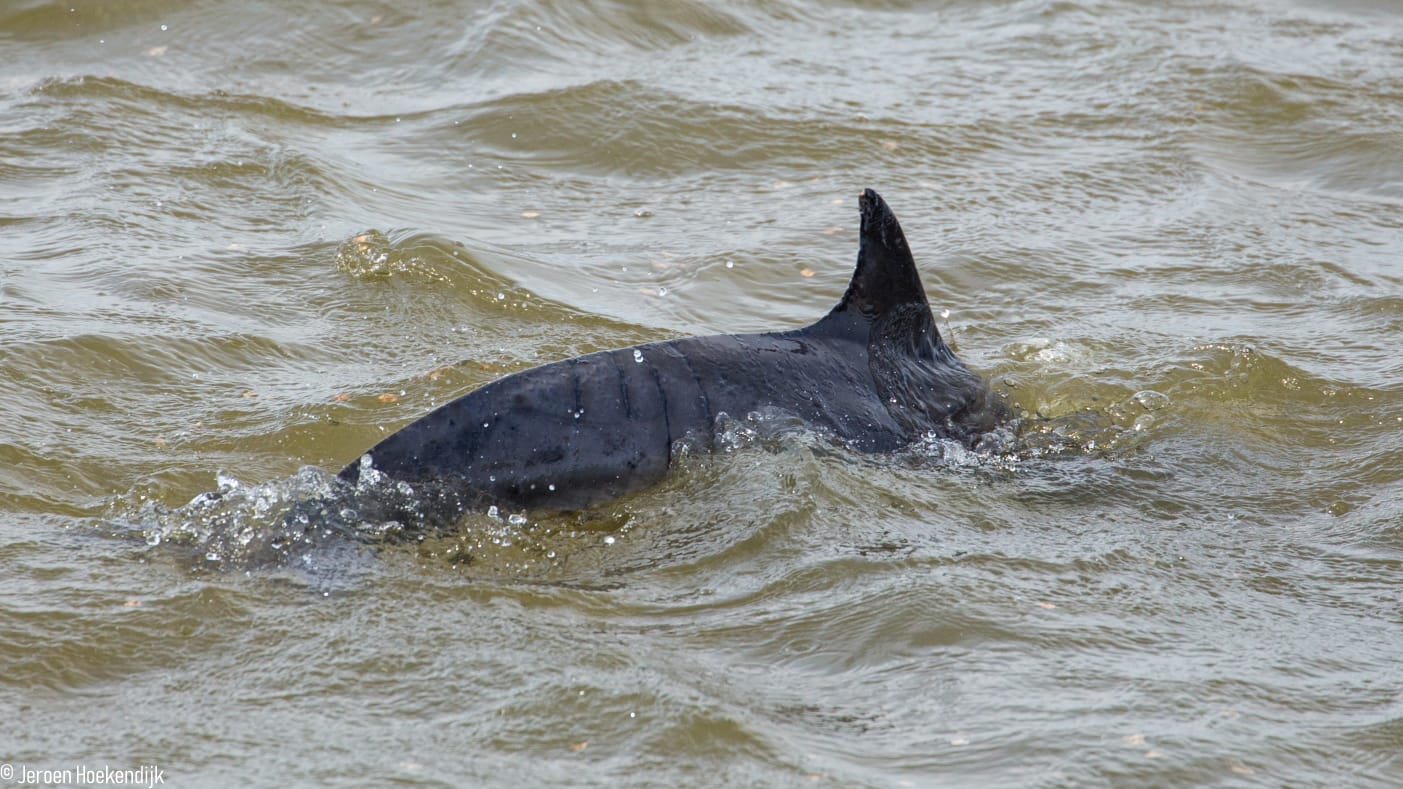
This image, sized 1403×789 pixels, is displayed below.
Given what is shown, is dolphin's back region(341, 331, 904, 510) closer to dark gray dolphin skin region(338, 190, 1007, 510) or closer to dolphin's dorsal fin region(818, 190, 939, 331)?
dark gray dolphin skin region(338, 190, 1007, 510)

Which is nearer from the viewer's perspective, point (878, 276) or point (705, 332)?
point (878, 276)

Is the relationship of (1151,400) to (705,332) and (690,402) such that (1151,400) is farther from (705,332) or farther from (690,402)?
(690,402)

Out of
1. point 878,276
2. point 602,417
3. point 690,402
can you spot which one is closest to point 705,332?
point 878,276

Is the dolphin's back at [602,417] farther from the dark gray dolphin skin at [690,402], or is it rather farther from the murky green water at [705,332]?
the murky green water at [705,332]

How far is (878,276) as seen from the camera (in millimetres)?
4793

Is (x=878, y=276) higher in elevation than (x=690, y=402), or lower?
higher

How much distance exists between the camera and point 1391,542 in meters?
4.82

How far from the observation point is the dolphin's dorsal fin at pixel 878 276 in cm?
474

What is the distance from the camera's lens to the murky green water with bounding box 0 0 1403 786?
3561 millimetres

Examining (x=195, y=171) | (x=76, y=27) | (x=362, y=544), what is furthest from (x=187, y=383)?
(x=76, y=27)

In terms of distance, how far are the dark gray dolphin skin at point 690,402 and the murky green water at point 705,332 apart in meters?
0.12

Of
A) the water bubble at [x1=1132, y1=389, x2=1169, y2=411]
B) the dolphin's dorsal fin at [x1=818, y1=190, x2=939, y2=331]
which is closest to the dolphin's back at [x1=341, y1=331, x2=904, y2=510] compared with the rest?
the dolphin's dorsal fin at [x1=818, y1=190, x2=939, y2=331]

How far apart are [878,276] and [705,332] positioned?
1.73 m

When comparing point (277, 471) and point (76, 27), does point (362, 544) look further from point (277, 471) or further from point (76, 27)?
point (76, 27)
